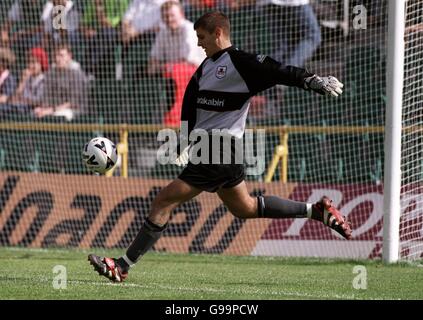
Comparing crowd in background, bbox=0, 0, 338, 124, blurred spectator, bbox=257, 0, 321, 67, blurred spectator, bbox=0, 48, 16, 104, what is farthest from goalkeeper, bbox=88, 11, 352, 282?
blurred spectator, bbox=0, 48, 16, 104

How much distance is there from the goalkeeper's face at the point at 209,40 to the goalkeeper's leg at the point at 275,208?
116cm

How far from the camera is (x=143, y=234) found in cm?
870

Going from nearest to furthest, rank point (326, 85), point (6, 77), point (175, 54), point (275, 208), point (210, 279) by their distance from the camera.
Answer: point (326, 85)
point (275, 208)
point (210, 279)
point (175, 54)
point (6, 77)

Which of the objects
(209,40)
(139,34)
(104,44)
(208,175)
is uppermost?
(209,40)

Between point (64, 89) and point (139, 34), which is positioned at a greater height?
point (139, 34)

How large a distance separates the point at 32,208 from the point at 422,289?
22.1ft

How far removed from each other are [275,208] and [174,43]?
6.12 meters

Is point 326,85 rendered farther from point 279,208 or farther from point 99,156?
point 99,156

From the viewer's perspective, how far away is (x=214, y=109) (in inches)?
342

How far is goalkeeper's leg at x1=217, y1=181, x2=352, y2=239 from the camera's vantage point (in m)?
8.89

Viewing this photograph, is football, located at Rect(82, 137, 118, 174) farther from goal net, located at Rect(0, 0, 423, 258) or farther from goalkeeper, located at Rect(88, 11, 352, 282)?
goal net, located at Rect(0, 0, 423, 258)

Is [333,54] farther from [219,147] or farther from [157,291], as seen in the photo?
[157,291]

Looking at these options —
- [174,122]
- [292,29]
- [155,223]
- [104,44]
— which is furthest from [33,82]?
[155,223]

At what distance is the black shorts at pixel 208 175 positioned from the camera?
8594mm
